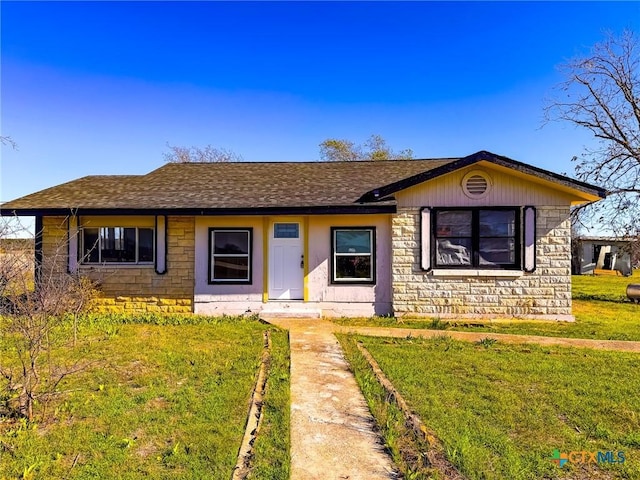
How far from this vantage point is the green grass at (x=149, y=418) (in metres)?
3.15

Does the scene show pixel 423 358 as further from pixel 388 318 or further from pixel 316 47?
pixel 316 47

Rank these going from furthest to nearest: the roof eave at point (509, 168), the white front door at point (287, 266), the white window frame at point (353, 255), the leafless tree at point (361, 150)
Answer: the leafless tree at point (361, 150)
the white front door at point (287, 266)
the white window frame at point (353, 255)
the roof eave at point (509, 168)

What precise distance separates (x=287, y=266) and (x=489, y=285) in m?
5.36

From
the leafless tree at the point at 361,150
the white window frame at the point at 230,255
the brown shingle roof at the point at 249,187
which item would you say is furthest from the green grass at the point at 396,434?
the leafless tree at the point at 361,150

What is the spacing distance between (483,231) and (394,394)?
669cm

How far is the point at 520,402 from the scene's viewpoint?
177 inches

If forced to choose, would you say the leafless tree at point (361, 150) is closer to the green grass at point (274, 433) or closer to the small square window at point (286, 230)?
the small square window at point (286, 230)

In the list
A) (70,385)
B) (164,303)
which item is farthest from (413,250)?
(70,385)

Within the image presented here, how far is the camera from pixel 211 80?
16.7m

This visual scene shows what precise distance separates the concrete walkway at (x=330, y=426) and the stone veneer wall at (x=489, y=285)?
4175 mm

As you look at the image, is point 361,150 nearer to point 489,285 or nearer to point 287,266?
point 287,266

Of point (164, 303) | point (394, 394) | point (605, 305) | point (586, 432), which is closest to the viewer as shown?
point (586, 432)

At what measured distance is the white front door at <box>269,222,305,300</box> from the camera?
10.4 meters

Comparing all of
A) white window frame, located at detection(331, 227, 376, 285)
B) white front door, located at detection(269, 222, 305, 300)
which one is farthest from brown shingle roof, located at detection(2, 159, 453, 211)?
white front door, located at detection(269, 222, 305, 300)
